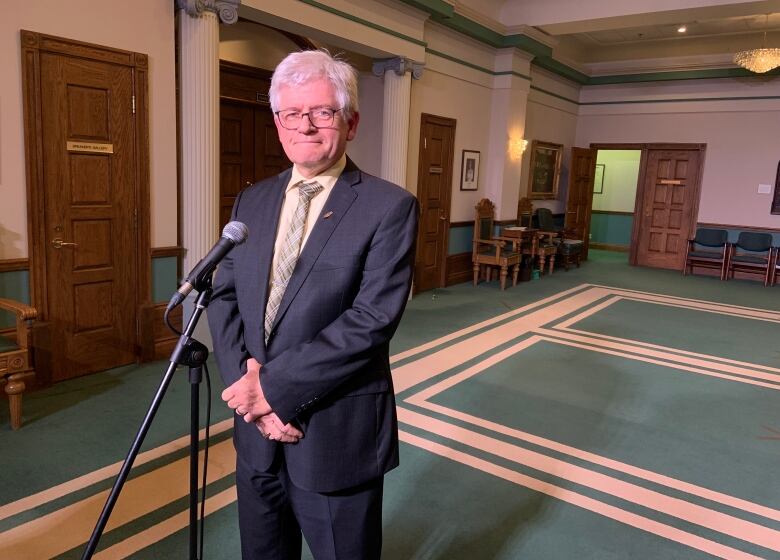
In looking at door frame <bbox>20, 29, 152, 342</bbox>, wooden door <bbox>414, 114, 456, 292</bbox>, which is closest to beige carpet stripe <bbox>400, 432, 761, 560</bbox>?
door frame <bbox>20, 29, 152, 342</bbox>

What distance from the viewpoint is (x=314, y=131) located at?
1386 millimetres

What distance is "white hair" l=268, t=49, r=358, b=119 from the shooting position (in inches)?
53.6

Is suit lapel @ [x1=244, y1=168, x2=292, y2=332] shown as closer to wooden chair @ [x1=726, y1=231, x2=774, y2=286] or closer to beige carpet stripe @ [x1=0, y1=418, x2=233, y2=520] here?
beige carpet stripe @ [x1=0, y1=418, x2=233, y2=520]

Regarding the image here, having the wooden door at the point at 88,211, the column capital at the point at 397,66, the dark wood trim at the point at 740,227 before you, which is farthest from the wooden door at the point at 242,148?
the dark wood trim at the point at 740,227

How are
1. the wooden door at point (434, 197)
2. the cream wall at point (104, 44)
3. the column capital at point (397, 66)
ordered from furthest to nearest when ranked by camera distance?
the wooden door at point (434, 197)
the column capital at point (397, 66)
the cream wall at point (104, 44)

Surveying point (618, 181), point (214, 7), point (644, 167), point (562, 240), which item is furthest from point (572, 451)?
point (618, 181)

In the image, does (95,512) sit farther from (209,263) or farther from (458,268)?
(458,268)

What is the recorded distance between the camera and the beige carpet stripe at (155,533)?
235cm

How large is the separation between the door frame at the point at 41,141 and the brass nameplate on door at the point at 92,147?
0.64ft

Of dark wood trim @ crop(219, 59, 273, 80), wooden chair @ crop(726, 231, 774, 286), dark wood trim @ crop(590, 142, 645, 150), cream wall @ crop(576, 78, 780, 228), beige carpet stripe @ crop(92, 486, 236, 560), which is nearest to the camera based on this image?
beige carpet stripe @ crop(92, 486, 236, 560)

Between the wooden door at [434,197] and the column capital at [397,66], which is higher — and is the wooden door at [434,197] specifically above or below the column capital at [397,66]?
below

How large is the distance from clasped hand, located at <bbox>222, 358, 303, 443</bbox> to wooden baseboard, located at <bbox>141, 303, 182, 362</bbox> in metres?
3.33

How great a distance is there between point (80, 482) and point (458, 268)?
251 inches

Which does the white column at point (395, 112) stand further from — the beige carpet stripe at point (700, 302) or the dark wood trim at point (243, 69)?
the beige carpet stripe at point (700, 302)
